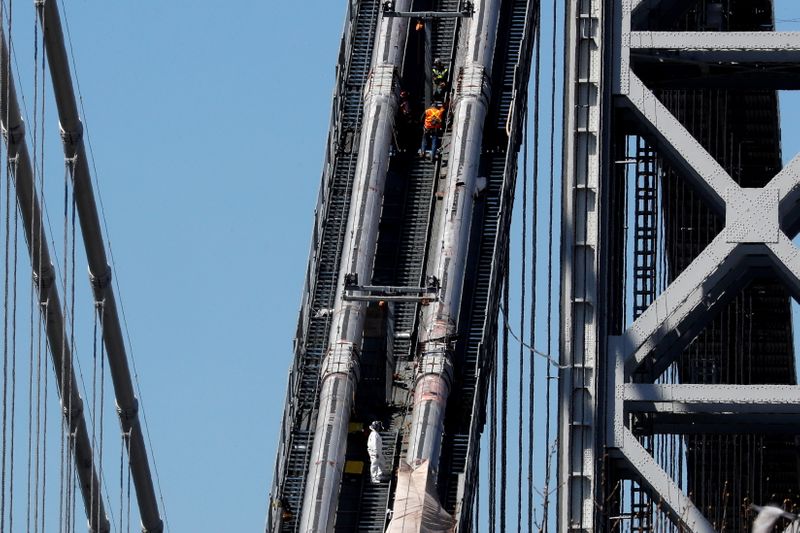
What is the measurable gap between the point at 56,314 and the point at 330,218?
1086cm

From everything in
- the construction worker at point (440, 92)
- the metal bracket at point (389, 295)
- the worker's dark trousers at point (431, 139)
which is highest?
the construction worker at point (440, 92)

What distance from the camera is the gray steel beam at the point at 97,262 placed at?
51.3m

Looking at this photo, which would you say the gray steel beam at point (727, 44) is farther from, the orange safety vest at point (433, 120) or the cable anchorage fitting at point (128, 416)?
the cable anchorage fitting at point (128, 416)

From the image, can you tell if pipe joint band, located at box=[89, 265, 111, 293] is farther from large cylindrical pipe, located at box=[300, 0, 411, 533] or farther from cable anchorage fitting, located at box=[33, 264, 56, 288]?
large cylindrical pipe, located at box=[300, 0, 411, 533]

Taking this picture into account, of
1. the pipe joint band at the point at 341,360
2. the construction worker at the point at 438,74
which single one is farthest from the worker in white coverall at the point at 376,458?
the construction worker at the point at 438,74

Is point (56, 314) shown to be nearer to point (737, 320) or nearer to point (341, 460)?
point (341, 460)

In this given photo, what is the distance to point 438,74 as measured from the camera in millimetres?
64500

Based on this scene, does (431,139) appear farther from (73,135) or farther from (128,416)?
(73,135)

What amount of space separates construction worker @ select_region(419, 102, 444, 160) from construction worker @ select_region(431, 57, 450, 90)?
920 mm

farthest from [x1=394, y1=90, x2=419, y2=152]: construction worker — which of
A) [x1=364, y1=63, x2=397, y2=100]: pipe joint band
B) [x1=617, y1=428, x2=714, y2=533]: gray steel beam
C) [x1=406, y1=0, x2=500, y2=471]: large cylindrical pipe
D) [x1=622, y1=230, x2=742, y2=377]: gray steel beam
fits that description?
[x1=617, y1=428, x2=714, y2=533]: gray steel beam

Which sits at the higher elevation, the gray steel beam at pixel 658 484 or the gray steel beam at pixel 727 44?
the gray steel beam at pixel 727 44

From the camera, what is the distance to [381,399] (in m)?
60.2

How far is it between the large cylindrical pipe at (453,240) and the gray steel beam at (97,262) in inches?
173

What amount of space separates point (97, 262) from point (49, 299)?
8.63 feet
